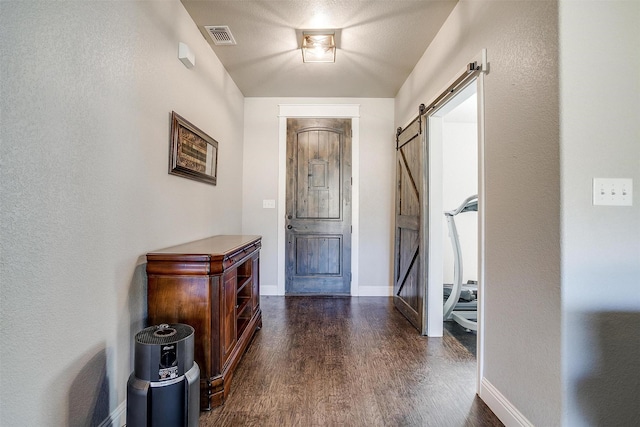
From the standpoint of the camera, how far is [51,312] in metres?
1.08

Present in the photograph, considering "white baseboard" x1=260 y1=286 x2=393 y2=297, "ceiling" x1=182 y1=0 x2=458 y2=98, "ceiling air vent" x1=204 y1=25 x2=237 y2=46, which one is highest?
"ceiling" x1=182 y1=0 x2=458 y2=98

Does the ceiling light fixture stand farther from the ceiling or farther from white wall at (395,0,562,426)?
white wall at (395,0,562,426)

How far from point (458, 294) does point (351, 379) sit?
4.92 ft

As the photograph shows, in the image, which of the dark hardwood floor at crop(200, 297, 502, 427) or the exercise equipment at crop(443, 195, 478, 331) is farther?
the exercise equipment at crop(443, 195, 478, 331)

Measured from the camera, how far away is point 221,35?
8.21ft

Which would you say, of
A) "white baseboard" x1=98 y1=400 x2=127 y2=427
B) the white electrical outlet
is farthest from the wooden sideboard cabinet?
the white electrical outlet

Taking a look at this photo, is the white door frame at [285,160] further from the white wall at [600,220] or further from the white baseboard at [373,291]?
the white wall at [600,220]

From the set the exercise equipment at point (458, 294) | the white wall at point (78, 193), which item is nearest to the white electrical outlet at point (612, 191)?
the exercise equipment at point (458, 294)

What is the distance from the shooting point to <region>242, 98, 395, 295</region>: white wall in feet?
12.9

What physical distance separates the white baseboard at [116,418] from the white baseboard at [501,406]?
197cm

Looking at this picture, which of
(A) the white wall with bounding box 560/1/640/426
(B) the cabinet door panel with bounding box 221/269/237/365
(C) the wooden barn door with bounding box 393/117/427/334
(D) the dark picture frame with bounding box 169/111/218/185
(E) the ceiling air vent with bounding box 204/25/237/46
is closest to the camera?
(A) the white wall with bounding box 560/1/640/426

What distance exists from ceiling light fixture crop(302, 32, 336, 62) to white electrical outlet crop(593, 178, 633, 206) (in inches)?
86.1

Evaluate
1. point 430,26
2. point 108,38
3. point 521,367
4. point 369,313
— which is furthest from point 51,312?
point 430,26

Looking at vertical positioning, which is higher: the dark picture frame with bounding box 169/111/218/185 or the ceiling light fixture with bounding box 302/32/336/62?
the ceiling light fixture with bounding box 302/32/336/62
